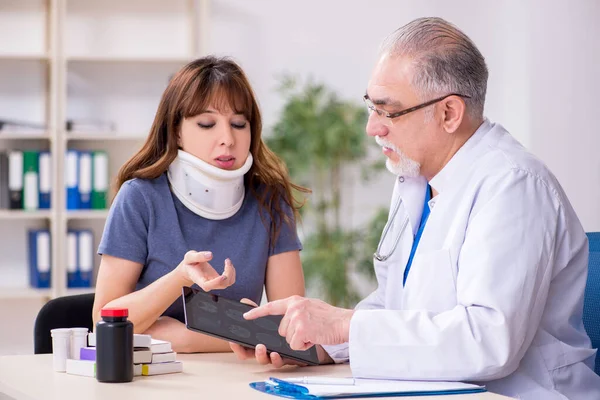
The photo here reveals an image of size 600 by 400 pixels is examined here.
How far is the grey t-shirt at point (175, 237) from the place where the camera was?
2.08 metres

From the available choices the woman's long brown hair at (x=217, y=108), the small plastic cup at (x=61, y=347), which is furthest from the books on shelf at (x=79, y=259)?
the small plastic cup at (x=61, y=347)

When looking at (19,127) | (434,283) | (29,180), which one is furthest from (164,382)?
(19,127)

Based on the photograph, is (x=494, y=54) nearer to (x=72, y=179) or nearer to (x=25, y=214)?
(x=72, y=179)

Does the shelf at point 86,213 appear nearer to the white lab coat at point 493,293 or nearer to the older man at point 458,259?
the older man at point 458,259

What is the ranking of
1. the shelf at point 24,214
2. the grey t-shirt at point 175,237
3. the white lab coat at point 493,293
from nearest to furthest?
the white lab coat at point 493,293
the grey t-shirt at point 175,237
the shelf at point 24,214

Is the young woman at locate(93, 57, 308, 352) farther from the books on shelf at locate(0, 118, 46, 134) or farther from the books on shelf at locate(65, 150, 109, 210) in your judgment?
the books on shelf at locate(0, 118, 46, 134)

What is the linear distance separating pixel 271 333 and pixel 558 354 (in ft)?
1.80

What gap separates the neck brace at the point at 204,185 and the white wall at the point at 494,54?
309cm

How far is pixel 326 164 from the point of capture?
4996mm

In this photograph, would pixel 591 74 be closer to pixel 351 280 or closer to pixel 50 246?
pixel 351 280

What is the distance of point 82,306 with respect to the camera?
86.6 inches

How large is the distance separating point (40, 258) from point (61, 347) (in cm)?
330

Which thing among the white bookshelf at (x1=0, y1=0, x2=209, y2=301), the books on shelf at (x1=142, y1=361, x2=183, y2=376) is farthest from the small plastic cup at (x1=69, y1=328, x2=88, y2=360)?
the white bookshelf at (x1=0, y1=0, x2=209, y2=301)

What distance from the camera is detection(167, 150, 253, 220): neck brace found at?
2.10 meters
